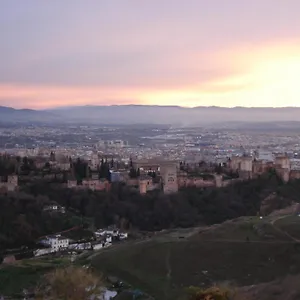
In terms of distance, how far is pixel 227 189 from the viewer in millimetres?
50562

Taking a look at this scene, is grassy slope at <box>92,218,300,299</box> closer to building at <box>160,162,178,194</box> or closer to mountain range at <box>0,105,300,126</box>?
building at <box>160,162,178,194</box>

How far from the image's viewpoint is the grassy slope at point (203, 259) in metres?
23.0

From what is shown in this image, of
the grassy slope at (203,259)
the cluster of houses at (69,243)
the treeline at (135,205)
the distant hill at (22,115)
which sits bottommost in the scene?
the cluster of houses at (69,243)

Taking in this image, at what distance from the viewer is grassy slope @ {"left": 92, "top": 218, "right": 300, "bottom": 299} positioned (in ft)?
75.5

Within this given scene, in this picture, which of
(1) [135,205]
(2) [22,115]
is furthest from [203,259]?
(2) [22,115]

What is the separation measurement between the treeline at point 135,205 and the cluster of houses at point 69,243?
282 centimetres

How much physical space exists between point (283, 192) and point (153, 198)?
1108 centimetres

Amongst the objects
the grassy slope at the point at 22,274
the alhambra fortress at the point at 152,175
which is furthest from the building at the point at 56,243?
the alhambra fortress at the point at 152,175

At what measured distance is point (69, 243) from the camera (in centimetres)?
3559

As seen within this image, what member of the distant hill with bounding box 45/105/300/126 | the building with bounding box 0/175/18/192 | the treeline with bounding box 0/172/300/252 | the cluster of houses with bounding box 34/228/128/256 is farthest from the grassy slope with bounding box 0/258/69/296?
the distant hill with bounding box 45/105/300/126

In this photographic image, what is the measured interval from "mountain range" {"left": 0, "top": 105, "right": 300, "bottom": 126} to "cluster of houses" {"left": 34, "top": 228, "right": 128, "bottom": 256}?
131 metres

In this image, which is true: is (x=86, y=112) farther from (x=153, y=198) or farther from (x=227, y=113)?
(x=153, y=198)

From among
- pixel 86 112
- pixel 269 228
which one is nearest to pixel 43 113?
pixel 86 112

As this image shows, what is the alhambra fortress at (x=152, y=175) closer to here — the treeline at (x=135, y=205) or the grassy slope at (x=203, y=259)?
the treeline at (x=135, y=205)
